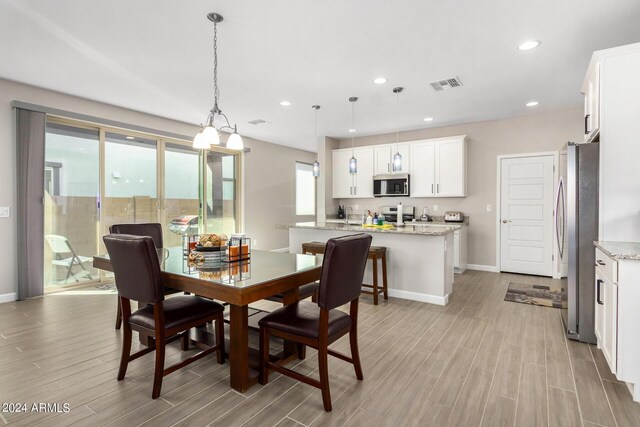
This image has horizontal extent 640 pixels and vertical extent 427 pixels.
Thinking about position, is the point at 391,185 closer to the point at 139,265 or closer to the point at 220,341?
the point at 220,341

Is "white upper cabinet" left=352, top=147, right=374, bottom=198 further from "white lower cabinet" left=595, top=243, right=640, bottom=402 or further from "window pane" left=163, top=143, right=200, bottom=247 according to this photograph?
"white lower cabinet" left=595, top=243, right=640, bottom=402

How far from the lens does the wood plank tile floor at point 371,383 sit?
1.84 meters

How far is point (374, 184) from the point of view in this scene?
659cm

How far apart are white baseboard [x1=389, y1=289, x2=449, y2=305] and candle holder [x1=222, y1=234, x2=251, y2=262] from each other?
2.32 metres

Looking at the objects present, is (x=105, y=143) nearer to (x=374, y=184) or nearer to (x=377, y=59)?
(x=377, y=59)

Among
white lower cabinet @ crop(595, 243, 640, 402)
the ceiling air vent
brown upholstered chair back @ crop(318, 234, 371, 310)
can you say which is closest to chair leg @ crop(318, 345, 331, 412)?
brown upholstered chair back @ crop(318, 234, 371, 310)

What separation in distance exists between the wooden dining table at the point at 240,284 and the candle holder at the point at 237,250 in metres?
0.07

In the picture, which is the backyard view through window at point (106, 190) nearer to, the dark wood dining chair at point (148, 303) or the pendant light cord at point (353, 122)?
the pendant light cord at point (353, 122)

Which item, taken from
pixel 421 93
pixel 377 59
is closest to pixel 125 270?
pixel 377 59

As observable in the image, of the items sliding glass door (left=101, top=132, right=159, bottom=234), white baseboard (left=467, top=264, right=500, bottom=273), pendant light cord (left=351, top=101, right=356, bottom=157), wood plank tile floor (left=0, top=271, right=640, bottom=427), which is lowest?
wood plank tile floor (left=0, top=271, right=640, bottom=427)

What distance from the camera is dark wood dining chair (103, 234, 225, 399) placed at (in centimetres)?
196

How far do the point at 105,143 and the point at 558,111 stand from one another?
6900 mm

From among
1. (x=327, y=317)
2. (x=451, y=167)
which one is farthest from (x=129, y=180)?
(x=451, y=167)

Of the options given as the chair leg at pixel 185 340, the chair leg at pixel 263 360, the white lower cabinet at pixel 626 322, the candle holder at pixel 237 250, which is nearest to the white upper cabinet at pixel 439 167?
the white lower cabinet at pixel 626 322
